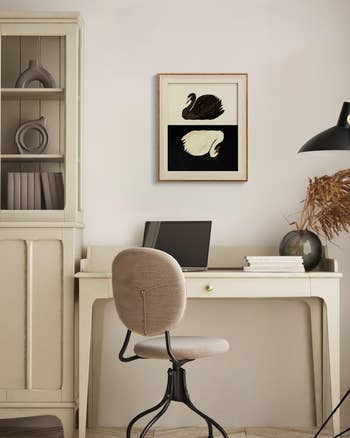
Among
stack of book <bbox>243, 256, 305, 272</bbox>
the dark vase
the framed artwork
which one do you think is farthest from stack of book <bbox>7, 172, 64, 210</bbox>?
the dark vase

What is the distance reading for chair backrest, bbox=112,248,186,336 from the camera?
131 inches

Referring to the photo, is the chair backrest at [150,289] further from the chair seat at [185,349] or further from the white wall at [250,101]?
the white wall at [250,101]

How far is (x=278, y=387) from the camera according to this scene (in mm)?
4270

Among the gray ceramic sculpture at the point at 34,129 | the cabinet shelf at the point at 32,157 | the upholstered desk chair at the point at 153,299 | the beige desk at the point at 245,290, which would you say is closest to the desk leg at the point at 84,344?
the beige desk at the point at 245,290

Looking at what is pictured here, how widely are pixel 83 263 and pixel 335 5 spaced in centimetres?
197

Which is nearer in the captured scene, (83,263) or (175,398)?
(175,398)

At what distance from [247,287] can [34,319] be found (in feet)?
3.46

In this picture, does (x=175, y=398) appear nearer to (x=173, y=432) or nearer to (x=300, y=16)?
(x=173, y=432)

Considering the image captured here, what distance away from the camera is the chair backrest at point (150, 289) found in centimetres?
333

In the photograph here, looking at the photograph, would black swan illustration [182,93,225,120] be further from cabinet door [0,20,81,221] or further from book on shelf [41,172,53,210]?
book on shelf [41,172,53,210]

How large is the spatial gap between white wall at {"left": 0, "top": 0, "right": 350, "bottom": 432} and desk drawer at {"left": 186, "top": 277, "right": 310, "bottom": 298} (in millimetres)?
586

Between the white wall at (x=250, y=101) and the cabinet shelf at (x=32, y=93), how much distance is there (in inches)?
11.5

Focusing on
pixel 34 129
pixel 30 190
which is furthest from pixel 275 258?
pixel 34 129

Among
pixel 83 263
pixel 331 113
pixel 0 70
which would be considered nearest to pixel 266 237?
pixel 331 113
